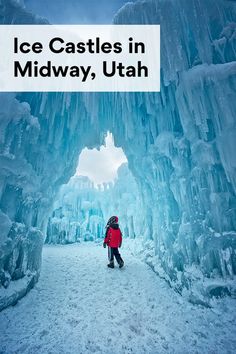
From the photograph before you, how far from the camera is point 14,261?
6.40 meters

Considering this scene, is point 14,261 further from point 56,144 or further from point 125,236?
point 125,236

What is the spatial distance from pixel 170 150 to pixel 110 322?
7214 millimetres

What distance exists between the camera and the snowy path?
426cm

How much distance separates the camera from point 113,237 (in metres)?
8.48

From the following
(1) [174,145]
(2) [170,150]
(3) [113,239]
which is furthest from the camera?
(2) [170,150]

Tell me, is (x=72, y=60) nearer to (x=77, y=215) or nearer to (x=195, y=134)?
(x=195, y=134)

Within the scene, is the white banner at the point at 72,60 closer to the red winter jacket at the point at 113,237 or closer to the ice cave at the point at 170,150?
the ice cave at the point at 170,150

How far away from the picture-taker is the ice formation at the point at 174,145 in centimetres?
650

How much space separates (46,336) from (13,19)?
37.3ft

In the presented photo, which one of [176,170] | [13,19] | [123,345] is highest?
[13,19]

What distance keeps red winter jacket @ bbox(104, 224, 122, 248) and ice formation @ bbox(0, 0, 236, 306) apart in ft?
8.00

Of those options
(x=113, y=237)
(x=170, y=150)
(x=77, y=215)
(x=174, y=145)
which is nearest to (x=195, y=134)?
(x=174, y=145)

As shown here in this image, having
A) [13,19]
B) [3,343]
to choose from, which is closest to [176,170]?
[3,343]

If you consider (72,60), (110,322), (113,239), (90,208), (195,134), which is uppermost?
(72,60)
